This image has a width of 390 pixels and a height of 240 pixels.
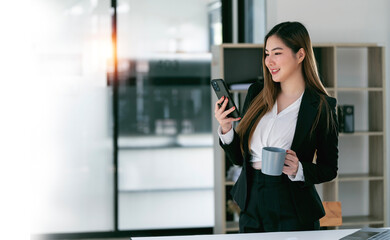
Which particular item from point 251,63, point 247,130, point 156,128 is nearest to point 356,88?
point 251,63

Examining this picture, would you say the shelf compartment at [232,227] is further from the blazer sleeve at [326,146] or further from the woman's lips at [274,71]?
the woman's lips at [274,71]

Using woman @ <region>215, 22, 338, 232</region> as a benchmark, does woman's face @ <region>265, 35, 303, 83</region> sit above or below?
above

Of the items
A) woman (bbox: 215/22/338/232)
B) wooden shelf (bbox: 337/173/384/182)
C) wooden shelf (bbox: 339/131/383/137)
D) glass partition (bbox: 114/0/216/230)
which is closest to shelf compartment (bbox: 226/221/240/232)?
glass partition (bbox: 114/0/216/230)

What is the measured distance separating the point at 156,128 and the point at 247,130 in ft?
9.18

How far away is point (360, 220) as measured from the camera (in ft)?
13.0

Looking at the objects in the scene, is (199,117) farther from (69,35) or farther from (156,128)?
(69,35)

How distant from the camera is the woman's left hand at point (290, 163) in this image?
1765 mm

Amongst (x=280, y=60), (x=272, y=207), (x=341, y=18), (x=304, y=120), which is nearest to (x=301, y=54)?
(x=280, y=60)

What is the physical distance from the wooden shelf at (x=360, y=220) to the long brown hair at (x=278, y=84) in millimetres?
2263

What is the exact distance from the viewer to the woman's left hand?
177 cm

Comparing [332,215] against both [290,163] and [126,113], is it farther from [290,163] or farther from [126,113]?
[126,113]

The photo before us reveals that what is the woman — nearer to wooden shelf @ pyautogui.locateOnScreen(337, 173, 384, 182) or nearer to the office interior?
wooden shelf @ pyautogui.locateOnScreen(337, 173, 384, 182)

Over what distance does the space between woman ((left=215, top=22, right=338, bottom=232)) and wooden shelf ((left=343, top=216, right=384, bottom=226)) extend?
2.18 m

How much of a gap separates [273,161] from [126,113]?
10.4ft
